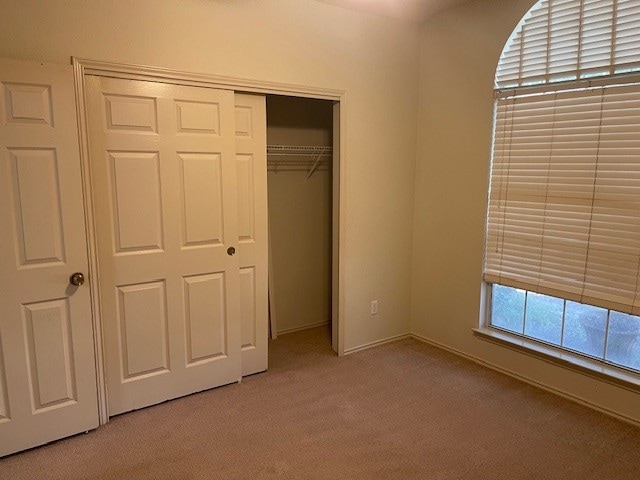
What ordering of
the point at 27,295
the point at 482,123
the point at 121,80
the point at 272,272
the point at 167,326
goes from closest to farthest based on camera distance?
the point at 27,295 → the point at 121,80 → the point at 167,326 → the point at 482,123 → the point at 272,272

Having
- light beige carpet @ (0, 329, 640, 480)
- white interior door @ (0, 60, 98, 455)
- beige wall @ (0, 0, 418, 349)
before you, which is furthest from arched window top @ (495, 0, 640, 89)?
white interior door @ (0, 60, 98, 455)

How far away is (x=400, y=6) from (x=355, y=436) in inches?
116

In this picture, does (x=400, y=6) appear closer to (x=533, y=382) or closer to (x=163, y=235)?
(x=163, y=235)

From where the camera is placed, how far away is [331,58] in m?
3.15

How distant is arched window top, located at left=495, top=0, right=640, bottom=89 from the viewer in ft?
7.97

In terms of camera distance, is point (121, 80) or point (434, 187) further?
point (434, 187)

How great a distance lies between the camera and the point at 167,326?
8.97ft

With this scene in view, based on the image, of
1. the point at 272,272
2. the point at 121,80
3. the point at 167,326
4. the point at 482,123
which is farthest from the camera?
the point at 272,272

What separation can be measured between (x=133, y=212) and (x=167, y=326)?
2.43ft

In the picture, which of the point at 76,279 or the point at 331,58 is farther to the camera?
the point at 331,58

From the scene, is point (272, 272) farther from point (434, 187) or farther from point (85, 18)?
point (85, 18)

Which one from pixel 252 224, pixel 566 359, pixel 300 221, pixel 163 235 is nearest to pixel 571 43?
pixel 566 359

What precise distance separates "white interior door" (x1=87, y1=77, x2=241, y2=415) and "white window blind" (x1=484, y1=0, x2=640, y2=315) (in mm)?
1904

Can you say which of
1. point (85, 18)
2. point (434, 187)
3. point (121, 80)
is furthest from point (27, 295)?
point (434, 187)
